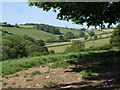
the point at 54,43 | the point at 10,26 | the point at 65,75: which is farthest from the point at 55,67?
the point at 10,26

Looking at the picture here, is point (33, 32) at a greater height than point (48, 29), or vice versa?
point (48, 29)

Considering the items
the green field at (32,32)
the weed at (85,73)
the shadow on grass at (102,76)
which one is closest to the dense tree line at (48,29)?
the green field at (32,32)

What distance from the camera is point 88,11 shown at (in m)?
20.9


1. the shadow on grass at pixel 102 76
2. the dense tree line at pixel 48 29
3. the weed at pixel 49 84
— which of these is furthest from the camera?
the dense tree line at pixel 48 29

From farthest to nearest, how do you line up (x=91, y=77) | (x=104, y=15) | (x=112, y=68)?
(x=104, y=15) → (x=112, y=68) → (x=91, y=77)

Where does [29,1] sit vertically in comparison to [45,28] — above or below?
above

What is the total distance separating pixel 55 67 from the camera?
2056cm

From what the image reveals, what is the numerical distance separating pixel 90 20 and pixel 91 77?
9708 mm

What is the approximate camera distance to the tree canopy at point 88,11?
59.8 ft

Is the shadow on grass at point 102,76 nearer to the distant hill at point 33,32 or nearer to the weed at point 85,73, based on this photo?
the weed at point 85,73

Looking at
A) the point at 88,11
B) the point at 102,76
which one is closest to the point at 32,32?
the point at 88,11

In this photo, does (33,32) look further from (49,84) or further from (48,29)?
(49,84)

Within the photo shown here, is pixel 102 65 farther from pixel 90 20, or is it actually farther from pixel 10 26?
pixel 10 26

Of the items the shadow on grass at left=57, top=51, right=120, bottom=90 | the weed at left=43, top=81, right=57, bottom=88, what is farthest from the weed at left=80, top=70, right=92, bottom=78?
the weed at left=43, top=81, right=57, bottom=88
